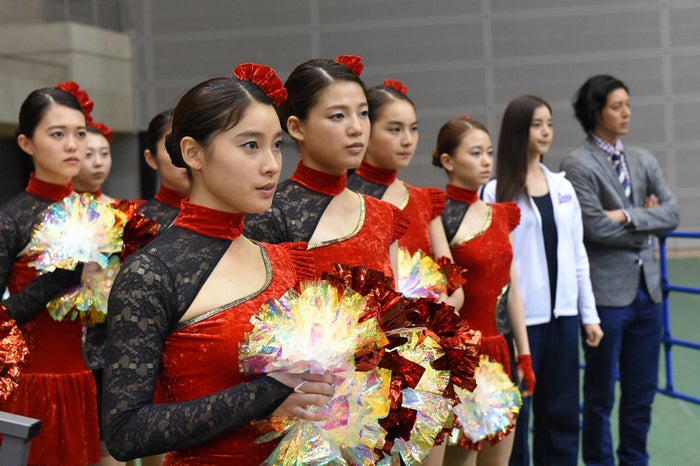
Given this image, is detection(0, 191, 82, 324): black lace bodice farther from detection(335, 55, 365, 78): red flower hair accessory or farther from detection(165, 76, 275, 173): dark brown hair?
detection(165, 76, 275, 173): dark brown hair

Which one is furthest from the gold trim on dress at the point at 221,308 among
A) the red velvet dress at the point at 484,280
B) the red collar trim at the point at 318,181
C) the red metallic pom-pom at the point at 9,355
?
the red velvet dress at the point at 484,280

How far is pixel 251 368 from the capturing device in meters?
1.58

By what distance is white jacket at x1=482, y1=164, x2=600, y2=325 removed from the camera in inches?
149

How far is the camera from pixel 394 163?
3.17 meters

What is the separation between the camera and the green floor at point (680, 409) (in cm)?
443

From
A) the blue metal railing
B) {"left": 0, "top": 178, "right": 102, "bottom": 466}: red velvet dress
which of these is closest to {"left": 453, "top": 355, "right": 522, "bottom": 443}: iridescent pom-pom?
{"left": 0, "top": 178, "right": 102, "bottom": 466}: red velvet dress

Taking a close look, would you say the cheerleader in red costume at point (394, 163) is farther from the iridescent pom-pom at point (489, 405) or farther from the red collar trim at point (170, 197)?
the red collar trim at point (170, 197)

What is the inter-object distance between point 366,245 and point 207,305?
2.79ft

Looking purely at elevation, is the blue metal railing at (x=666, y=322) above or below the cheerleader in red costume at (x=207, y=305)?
below

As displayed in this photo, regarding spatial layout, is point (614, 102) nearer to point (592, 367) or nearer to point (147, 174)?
point (592, 367)

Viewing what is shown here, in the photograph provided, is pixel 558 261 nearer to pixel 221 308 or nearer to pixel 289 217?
pixel 289 217

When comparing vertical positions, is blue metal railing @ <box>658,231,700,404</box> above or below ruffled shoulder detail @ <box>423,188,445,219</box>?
below

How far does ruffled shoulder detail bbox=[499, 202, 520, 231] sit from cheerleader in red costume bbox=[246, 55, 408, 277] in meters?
1.26

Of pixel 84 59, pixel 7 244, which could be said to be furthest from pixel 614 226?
pixel 84 59
